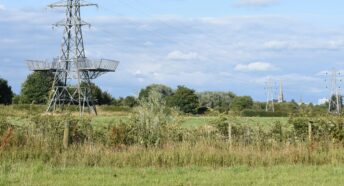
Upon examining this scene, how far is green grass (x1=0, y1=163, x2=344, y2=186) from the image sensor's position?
13.2 m

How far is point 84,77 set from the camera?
261 ft

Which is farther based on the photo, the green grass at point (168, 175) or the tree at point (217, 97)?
the tree at point (217, 97)

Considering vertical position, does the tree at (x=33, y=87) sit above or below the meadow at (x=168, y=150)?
above

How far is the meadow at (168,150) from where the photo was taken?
1409 cm

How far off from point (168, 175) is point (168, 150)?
10.1 feet

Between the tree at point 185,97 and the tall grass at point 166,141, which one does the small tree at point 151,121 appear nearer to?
the tall grass at point 166,141

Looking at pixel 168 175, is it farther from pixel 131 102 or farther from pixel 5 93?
pixel 5 93

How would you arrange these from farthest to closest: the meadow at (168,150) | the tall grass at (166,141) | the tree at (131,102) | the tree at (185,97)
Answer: the tree at (185,97) < the tree at (131,102) < the tall grass at (166,141) < the meadow at (168,150)

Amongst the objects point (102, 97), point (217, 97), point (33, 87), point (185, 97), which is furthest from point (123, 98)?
point (185, 97)

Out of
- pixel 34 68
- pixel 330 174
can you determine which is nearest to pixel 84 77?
pixel 34 68

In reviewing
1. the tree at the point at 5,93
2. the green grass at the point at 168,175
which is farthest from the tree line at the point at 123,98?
the green grass at the point at 168,175

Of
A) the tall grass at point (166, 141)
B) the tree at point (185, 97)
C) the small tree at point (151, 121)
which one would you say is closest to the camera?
the tall grass at point (166, 141)

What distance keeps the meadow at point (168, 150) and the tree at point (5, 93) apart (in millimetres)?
93697

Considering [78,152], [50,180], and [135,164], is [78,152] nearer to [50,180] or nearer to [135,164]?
[135,164]
